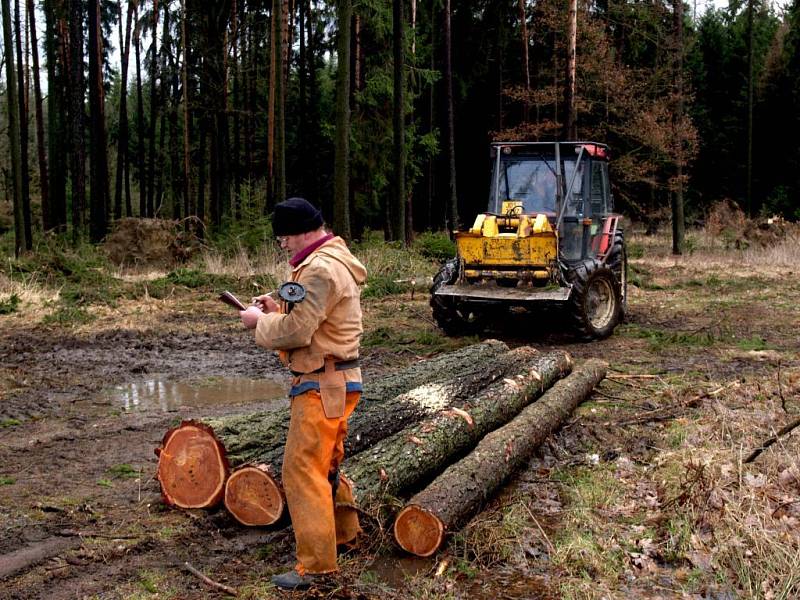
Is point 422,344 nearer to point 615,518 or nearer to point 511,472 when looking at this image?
point 511,472

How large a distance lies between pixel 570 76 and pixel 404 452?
685 inches

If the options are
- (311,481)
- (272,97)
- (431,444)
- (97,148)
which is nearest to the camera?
(311,481)

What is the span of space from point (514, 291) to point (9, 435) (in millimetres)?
6407

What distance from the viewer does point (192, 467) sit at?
5.14 m

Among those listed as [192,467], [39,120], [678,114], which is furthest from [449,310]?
[39,120]

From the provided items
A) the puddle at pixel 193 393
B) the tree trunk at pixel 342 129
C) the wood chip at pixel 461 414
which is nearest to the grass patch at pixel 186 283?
the tree trunk at pixel 342 129

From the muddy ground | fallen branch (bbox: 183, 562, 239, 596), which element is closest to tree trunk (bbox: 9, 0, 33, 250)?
the muddy ground

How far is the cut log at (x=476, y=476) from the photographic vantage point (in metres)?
4.56

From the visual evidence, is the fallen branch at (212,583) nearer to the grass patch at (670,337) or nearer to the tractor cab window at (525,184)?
the grass patch at (670,337)

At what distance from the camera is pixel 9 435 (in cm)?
708

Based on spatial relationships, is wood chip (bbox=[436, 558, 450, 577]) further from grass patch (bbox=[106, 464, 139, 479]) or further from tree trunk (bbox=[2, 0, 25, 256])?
tree trunk (bbox=[2, 0, 25, 256])

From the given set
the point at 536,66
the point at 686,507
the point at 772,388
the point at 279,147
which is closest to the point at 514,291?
the point at 772,388

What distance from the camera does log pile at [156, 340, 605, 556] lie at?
4.85 m

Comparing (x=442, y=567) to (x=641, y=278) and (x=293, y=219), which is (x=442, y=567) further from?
(x=641, y=278)
